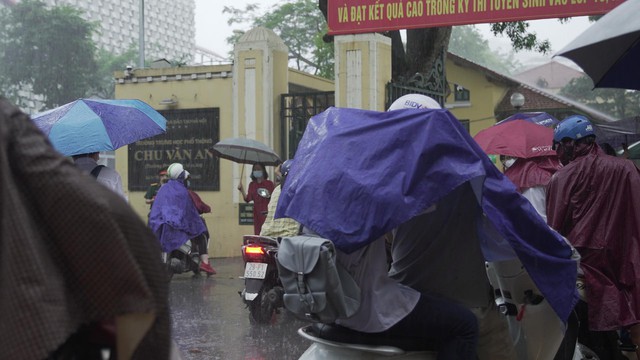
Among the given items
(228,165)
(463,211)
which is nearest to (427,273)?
(463,211)

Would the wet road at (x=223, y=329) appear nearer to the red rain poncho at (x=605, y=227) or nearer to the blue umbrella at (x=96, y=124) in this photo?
the blue umbrella at (x=96, y=124)

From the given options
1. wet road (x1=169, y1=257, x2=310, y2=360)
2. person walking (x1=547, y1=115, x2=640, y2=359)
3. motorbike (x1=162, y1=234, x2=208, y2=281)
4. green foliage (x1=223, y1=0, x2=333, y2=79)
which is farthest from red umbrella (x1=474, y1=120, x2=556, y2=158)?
green foliage (x1=223, y1=0, x2=333, y2=79)

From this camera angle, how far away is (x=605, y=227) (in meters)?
5.04

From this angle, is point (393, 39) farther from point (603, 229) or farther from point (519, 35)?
point (603, 229)

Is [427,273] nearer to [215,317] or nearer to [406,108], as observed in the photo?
[406,108]

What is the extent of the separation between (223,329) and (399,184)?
571cm

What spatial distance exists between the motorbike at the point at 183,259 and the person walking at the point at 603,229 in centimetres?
782

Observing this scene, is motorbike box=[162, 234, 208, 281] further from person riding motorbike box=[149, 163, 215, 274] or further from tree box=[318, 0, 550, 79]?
tree box=[318, 0, 550, 79]

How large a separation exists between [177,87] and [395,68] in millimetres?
4709

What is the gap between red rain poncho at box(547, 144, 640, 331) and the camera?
194 inches

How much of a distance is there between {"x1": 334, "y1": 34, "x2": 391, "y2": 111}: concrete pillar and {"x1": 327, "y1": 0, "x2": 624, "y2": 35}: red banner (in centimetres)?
122

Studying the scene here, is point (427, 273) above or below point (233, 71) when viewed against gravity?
below

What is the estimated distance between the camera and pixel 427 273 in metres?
3.85

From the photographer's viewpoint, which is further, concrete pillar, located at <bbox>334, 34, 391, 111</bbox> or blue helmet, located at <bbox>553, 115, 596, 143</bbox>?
concrete pillar, located at <bbox>334, 34, 391, 111</bbox>
